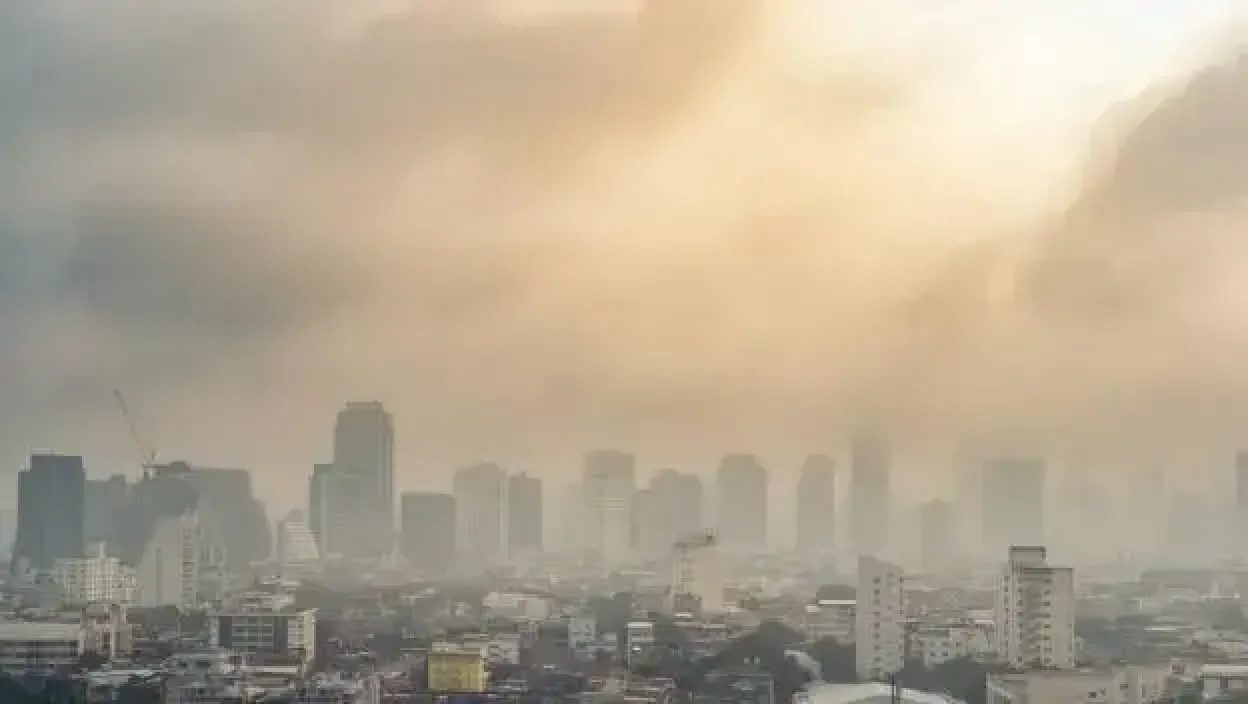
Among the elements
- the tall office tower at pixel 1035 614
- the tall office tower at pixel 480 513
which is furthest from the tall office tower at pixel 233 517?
the tall office tower at pixel 1035 614

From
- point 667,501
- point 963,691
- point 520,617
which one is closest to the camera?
point 963,691

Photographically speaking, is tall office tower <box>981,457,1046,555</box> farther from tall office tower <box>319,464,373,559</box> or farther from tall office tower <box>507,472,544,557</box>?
tall office tower <box>319,464,373,559</box>

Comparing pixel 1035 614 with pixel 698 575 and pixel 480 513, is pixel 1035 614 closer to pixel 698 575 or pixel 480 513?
pixel 698 575

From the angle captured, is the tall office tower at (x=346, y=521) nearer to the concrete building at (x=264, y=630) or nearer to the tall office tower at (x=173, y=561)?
the tall office tower at (x=173, y=561)

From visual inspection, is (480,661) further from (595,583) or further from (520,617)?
(595,583)

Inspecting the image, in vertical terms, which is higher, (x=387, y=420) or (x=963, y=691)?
(x=387, y=420)

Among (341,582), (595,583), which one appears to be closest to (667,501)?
(595,583)
